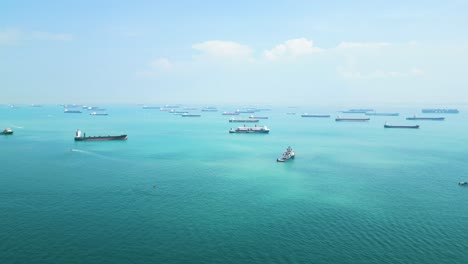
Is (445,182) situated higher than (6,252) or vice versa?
(445,182)

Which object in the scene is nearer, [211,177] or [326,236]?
[326,236]

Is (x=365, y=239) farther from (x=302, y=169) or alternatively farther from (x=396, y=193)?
(x=302, y=169)

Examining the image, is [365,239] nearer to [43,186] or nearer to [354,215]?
[354,215]

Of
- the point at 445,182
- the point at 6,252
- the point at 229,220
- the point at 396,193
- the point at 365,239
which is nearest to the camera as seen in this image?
the point at 6,252

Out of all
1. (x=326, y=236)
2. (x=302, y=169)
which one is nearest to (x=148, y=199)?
(x=326, y=236)

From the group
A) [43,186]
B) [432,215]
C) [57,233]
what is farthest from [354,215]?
[43,186]

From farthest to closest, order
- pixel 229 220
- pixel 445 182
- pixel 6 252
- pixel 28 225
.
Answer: pixel 445 182, pixel 229 220, pixel 28 225, pixel 6 252
